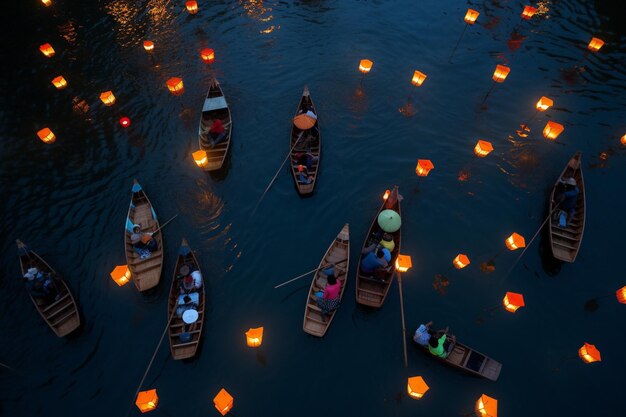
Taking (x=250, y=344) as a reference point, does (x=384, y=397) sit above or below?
below

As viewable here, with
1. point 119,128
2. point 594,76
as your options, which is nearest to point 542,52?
point 594,76

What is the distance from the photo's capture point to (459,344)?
1532 centimetres

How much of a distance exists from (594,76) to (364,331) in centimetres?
2772

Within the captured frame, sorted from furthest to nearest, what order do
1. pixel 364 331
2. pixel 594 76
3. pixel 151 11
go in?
pixel 151 11
pixel 594 76
pixel 364 331

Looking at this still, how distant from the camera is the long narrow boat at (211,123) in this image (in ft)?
70.5

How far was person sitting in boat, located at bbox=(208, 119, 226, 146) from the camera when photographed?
21.8 metres

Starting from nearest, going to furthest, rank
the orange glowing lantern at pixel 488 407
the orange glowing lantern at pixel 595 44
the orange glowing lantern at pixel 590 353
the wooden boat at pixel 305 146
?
the orange glowing lantern at pixel 488 407, the orange glowing lantern at pixel 590 353, the wooden boat at pixel 305 146, the orange glowing lantern at pixel 595 44

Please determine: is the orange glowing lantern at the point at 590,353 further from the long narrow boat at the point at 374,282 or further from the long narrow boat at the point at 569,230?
the long narrow boat at the point at 374,282

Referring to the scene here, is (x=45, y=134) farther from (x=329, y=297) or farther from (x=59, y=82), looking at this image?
(x=329, y=297)

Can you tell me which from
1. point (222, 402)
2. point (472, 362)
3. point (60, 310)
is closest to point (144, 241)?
point (60, 310)

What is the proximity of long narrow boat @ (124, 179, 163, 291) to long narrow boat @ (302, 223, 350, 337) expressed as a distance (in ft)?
25.2

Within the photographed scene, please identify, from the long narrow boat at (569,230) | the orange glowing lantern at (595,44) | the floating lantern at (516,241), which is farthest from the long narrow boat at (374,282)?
the orange glowing lantern at (595,44)

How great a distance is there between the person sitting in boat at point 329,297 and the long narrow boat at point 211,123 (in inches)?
416

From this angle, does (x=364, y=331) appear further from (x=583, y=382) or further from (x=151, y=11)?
(x=151, y=11)
